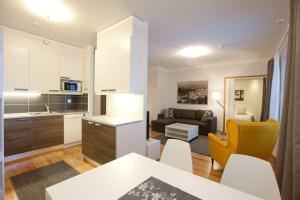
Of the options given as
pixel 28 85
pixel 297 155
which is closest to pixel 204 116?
pixel 297 155

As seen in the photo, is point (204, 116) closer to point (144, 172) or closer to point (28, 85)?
point (144, 172)

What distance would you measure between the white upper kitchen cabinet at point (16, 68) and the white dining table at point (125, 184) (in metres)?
2.96

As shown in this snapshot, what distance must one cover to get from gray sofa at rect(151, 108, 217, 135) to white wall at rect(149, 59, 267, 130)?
1.15 feet

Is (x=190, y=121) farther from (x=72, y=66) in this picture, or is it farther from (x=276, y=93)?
(x=72, y=66)

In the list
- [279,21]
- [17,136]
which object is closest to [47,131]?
[17,136]

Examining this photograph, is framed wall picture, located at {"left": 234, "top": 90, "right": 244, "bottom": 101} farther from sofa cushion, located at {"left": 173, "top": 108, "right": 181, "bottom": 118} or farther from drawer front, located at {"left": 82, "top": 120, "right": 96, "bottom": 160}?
drawer front, located at {"left": 82, "top": 120, "right": 96, "bottom": 160}

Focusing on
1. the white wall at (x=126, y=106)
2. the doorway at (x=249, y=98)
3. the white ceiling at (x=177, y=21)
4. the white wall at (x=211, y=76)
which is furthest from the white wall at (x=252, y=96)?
the white wall at (x=126, y=106)

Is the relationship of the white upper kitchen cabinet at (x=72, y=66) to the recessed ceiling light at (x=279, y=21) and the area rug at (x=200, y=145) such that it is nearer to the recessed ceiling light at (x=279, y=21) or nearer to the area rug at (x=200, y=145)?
the area rug at (x=200, y=145)

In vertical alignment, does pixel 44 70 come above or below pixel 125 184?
above

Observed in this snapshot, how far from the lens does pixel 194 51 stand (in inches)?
155

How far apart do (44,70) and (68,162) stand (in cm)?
211

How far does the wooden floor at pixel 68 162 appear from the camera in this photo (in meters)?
2.42

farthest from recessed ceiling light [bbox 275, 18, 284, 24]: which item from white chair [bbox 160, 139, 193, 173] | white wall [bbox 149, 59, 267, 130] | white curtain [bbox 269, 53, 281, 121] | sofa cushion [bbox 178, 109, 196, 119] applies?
sofa cushion [bbox 178, 109, 196, 119]

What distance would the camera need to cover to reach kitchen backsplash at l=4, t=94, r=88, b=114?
121 inches
